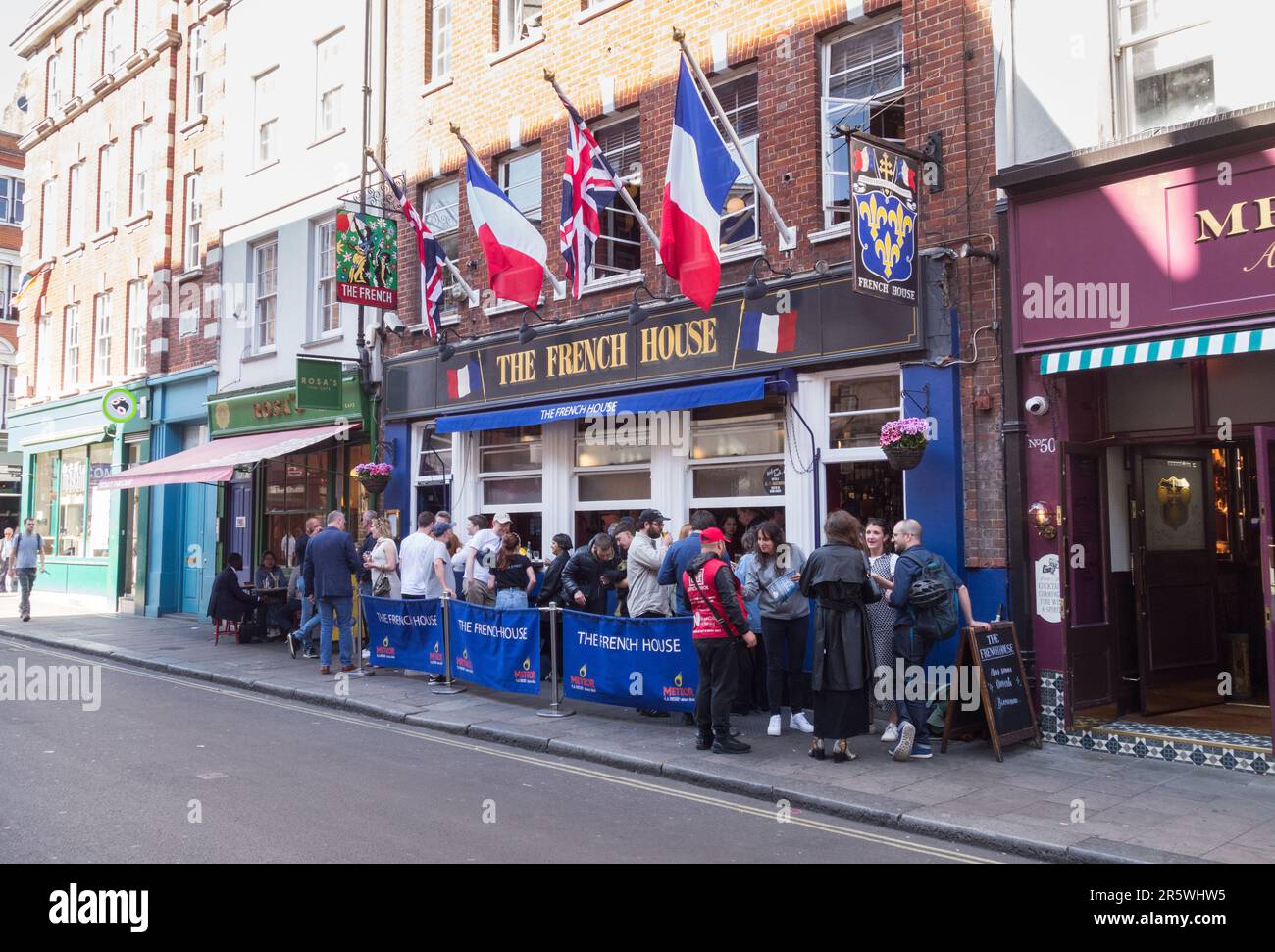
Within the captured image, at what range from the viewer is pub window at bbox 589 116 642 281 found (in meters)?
13.5

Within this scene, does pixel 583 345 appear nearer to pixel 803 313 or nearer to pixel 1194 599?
pixel 803 313

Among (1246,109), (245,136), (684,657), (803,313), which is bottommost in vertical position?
(684,657)

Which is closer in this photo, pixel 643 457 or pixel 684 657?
pixel 684 657

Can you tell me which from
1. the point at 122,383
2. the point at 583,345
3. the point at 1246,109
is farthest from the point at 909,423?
the point at 122,383

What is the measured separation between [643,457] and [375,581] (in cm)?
389

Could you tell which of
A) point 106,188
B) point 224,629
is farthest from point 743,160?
point 106,188

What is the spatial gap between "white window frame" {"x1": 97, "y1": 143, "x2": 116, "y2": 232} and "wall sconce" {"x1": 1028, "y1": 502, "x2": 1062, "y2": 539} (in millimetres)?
23400

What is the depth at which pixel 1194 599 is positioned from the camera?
10.6 meters

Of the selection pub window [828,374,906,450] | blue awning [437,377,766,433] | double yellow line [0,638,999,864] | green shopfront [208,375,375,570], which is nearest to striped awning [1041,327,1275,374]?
pub window [828,374,906,450]

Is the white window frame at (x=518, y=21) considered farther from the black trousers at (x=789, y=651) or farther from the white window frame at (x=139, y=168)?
the white window frame at (x=139, y=168)

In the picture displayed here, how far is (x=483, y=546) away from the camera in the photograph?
40.3 feet

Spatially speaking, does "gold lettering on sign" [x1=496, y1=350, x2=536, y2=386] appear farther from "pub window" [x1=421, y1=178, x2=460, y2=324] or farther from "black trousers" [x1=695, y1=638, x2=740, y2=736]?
"black trousers" [x1=695, y1=638, x2=740, y2=736]

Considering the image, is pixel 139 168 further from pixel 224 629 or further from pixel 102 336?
pixel 224 629
